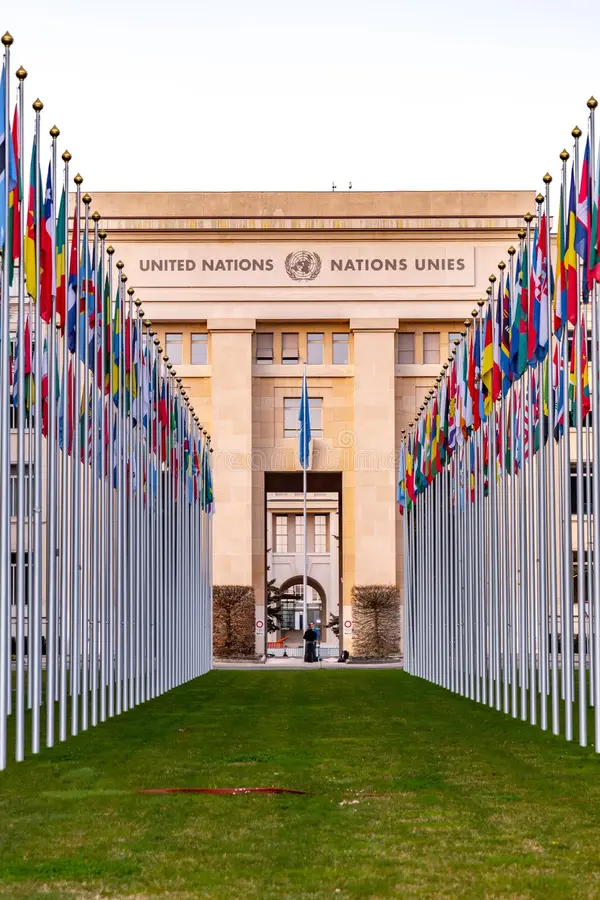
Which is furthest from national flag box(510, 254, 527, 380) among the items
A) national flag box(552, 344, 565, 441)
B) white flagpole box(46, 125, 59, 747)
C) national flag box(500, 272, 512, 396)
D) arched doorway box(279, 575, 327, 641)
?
arched doorway box(279, 575, 327, 641)

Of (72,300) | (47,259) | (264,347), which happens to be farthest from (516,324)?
(264,347)

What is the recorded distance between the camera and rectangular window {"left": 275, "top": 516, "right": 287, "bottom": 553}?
118m

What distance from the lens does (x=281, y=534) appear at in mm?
118125

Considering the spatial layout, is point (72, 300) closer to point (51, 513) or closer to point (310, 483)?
point (51, 513)

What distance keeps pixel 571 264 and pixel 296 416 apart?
54.5m

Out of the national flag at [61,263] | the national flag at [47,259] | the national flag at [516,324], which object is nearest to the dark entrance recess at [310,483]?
the national flag at [516,324]

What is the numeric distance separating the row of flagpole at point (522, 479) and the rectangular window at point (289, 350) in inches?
1160

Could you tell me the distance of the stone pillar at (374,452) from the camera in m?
73.7

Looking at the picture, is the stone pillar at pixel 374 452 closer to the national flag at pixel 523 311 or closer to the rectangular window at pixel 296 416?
the rectangular window at pixel 296 416

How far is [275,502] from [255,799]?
313ft

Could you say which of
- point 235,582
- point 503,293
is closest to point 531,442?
point 503,293

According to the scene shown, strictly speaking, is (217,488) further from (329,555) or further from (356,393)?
(329,555)

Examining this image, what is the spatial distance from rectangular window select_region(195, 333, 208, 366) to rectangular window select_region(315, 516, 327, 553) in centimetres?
4512

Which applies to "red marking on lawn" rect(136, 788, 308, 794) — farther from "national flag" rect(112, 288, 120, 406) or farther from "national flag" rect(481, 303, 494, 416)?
"national flag" rect(481, 303, 494, 416)
